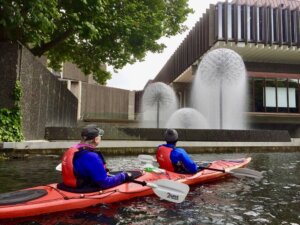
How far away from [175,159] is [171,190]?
6.71 feet

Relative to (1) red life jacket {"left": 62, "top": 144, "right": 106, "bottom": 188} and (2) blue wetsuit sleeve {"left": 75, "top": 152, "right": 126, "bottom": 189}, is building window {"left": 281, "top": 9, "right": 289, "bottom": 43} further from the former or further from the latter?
(1) red life jacket {"left": 62, "top": 144, "right": 106, "bottom": 188}

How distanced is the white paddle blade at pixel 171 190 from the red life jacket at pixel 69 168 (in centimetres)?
152

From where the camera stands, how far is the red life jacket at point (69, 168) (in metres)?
5.95

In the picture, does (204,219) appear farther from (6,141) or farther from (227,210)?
(6,141)

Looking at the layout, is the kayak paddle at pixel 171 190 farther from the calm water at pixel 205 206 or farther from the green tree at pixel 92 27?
the green tree at pixel 92 27

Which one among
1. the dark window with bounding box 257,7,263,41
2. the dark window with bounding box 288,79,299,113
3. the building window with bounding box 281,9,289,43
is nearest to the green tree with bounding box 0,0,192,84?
the dark window with bounding box 257,7,263,41

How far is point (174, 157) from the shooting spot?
27.4ft

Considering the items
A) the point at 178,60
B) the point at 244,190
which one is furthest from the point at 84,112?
the point at 244,190

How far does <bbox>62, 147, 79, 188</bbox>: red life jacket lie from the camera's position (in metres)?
5.95

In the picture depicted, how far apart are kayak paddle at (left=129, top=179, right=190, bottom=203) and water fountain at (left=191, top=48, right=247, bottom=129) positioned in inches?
658

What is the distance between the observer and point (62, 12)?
47.1 feet

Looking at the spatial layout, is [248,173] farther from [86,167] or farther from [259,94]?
[259,94]

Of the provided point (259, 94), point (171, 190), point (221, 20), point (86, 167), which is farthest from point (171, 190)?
point (259, 94)

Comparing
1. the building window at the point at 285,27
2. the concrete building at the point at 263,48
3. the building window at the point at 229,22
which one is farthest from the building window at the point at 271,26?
the building window at the point at 229,22
